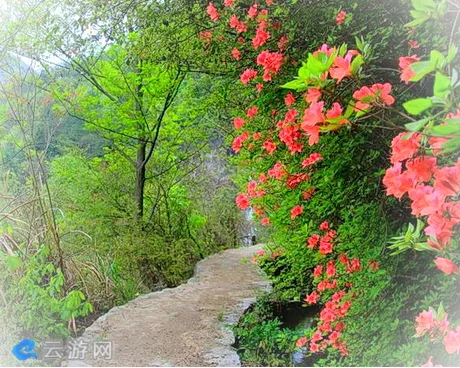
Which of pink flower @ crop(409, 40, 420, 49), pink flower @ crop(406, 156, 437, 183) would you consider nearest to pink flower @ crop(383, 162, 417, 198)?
pink flower @ crop(406, 156, 437, 183)

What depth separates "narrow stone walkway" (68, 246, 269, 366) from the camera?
1.93m

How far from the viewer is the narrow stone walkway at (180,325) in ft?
6.34

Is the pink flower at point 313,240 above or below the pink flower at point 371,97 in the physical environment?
below

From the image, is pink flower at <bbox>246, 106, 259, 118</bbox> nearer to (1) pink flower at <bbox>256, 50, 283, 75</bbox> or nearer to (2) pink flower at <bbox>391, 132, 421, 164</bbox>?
(1) pink flower at <bbox>256, 50, 283, 75</bbox>

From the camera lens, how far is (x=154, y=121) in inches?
156

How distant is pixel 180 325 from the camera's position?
236cm

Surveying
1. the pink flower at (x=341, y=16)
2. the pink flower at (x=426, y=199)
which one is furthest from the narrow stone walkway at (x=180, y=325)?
the pink flower at (x=426, y=199)

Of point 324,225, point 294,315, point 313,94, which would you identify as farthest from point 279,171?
point 294,315

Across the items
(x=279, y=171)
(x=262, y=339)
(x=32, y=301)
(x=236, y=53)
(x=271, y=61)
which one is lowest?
(x=262, y=339)

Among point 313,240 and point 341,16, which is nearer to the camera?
point 341,16

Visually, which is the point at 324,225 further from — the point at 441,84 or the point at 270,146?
the point at 441,84

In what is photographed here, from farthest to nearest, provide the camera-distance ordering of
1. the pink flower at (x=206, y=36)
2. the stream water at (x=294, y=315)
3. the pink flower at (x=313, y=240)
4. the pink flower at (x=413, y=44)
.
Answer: the stream water at (x=294, y=315)
the pink flower at (x=206, y=36)
the pink flower at (x=313, y=240)
the pink flower at (x=413, y=44)

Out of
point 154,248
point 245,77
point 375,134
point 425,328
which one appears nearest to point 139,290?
point 154,248

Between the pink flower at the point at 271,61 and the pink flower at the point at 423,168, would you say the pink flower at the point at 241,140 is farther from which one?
the pink flower at the point at 423,168
